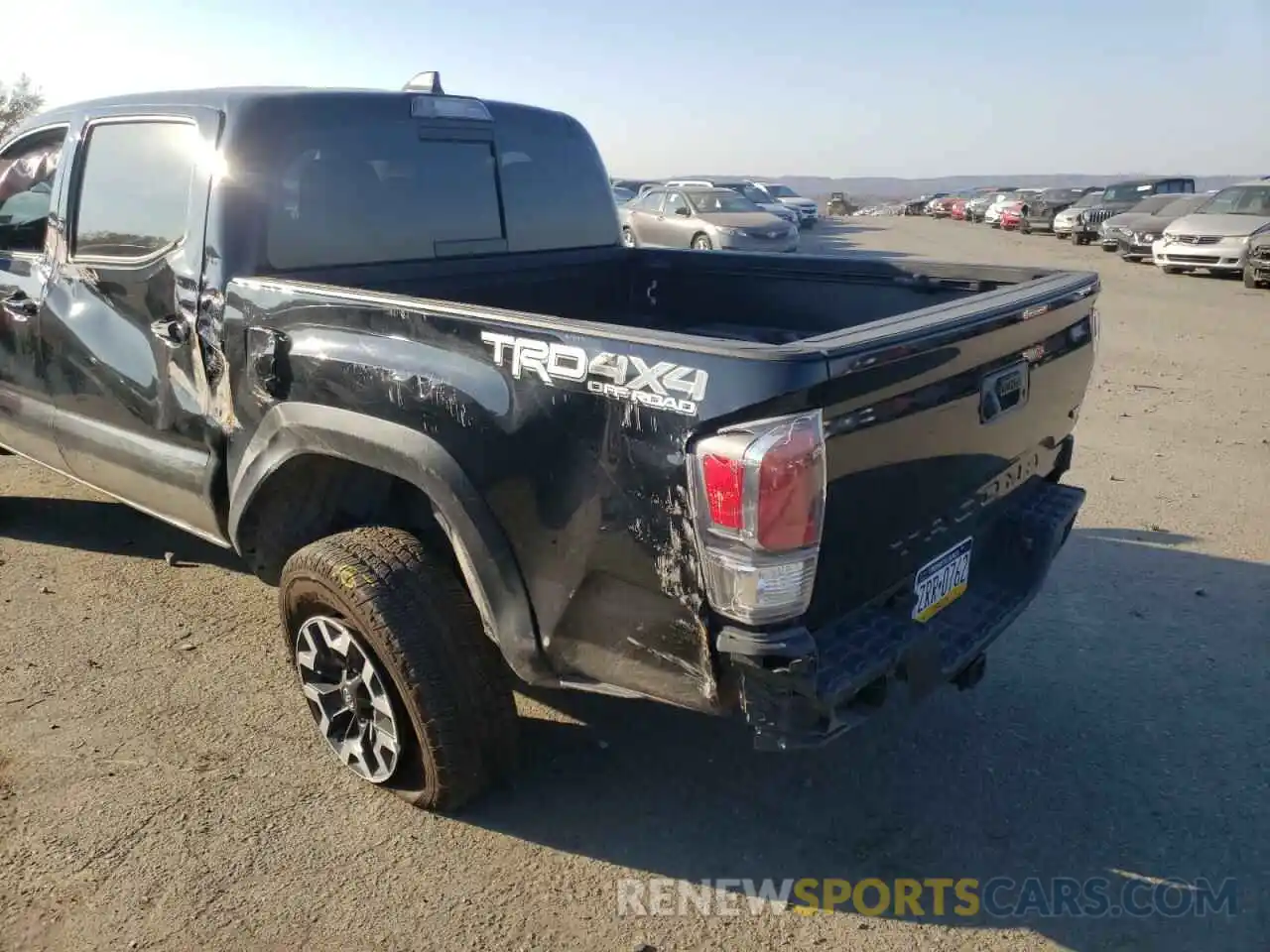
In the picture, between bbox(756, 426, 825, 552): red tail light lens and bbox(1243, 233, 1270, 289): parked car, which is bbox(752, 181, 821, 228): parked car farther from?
bbox(756, 426, 825, 552): red tail light lens

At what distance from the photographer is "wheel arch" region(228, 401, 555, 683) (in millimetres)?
2582

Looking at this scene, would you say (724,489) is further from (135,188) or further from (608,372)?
(135,188)

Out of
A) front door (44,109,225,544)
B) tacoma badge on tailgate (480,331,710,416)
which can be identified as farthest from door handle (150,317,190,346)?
tacoma badge on tailgate (480,331,710,416)

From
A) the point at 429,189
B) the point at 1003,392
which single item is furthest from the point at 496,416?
the point at 429,189

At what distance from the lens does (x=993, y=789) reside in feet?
10.3

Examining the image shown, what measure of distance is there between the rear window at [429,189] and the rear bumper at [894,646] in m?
2.18

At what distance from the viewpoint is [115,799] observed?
3064mm

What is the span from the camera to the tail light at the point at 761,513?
209 cm

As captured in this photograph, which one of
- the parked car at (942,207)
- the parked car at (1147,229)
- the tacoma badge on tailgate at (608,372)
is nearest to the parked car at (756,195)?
the parked car at (1147,229)

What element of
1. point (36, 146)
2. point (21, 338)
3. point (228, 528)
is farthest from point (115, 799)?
point (36, 146)

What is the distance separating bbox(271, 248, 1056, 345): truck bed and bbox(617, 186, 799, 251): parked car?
14.5 meters

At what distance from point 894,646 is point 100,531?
4.35m

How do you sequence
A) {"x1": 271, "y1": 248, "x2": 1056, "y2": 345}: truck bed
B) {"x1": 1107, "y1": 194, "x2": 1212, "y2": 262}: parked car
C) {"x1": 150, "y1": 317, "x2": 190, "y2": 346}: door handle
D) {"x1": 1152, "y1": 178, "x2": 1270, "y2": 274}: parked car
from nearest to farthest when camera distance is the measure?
{"x1": 150, "y1": 317, "x2": 190, "y2": 346}: door handle → {"x1": 271, "y1": 248, "x2": 1056, "y2": 345}: truck bed → {"x1": 1152, "y1": 178, "x2": 1270, "y2": 274}: parked car → {"x1": 1107, "y1": 194, "x2": 1212, "y2": 262}: parked car

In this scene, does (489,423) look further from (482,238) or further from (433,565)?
(482,238)
